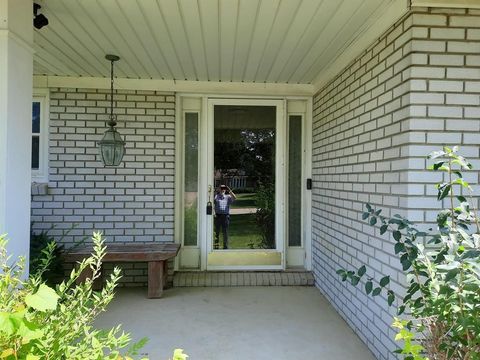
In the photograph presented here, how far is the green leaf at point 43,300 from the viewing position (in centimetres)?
96

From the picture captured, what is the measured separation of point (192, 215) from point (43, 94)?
2.29 meters

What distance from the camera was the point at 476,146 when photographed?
7.59ft

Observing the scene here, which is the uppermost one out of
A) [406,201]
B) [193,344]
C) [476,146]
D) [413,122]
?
[413,122]

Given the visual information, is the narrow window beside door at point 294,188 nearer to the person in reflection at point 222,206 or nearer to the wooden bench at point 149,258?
the person in reflection at point 222,206

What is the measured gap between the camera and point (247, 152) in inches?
182

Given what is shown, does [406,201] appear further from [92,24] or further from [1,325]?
[92,24]

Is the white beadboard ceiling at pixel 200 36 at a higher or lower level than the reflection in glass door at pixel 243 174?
higher

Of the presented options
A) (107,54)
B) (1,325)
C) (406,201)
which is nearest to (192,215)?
(107,54)

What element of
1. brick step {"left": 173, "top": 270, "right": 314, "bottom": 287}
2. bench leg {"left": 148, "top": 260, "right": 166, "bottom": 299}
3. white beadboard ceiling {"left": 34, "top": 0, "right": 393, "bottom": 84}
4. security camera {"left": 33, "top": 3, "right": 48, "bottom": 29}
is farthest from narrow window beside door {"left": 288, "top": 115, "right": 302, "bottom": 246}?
security camera {"left": 33, "top": 3, "right": 48, "bottom": 29}

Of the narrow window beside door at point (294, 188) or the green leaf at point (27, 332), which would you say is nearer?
the green leaf at point (27, 332)

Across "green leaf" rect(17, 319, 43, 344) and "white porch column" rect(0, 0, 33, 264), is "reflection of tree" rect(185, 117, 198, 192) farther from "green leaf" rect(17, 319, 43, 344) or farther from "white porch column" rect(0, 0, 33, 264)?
"green leaf" rect(17, 319, 43, 344)

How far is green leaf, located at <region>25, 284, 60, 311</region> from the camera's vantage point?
962 mm

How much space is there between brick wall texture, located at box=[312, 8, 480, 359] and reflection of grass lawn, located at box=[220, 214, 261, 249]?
4.49 ft

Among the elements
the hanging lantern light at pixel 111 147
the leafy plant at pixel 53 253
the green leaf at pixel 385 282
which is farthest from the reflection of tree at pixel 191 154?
the green leaf at pixel 385 282
